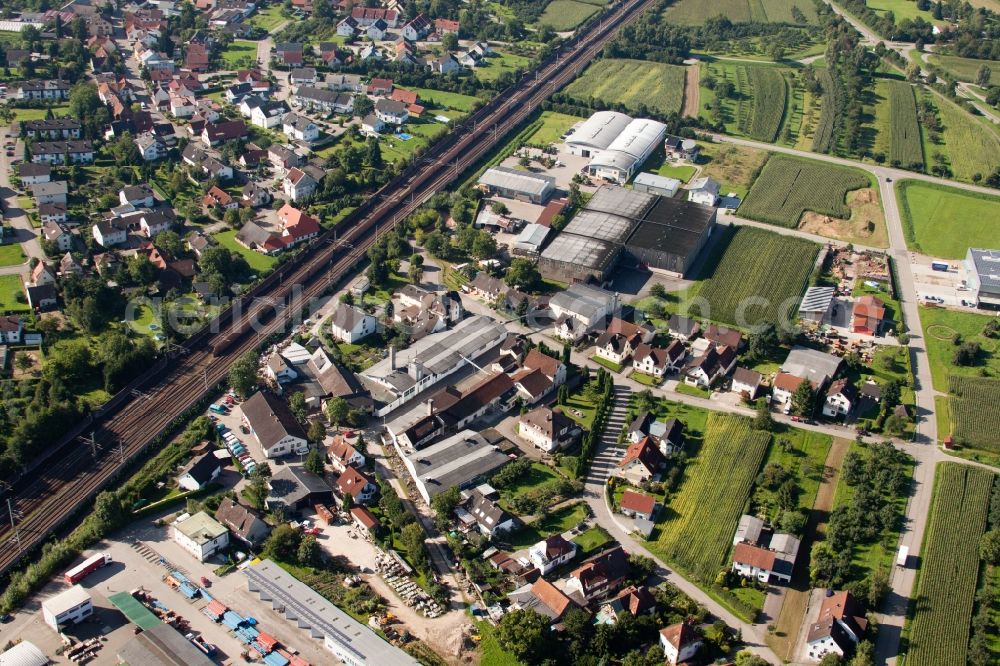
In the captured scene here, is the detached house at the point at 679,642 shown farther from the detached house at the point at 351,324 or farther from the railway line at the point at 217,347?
the railway line at the point at 217,347

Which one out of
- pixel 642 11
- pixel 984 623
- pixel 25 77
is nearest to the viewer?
pixel 984 623

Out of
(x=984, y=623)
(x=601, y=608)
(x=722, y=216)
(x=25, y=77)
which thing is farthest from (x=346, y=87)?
(x=984, y=623)

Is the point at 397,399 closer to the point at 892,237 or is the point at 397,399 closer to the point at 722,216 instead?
the point at 722,216

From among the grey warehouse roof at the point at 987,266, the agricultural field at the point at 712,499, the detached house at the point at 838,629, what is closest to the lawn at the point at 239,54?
the agricultural field at the point at 712,499

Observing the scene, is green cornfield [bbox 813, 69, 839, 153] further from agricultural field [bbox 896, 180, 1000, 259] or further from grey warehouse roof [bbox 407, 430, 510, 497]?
grey warehouse roof [bbox 407, 430, 510, 497]

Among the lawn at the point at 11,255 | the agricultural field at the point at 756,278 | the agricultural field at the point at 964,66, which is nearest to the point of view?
the agricultural field at the point at 756,278

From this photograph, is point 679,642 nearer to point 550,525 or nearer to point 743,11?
point 550,525
